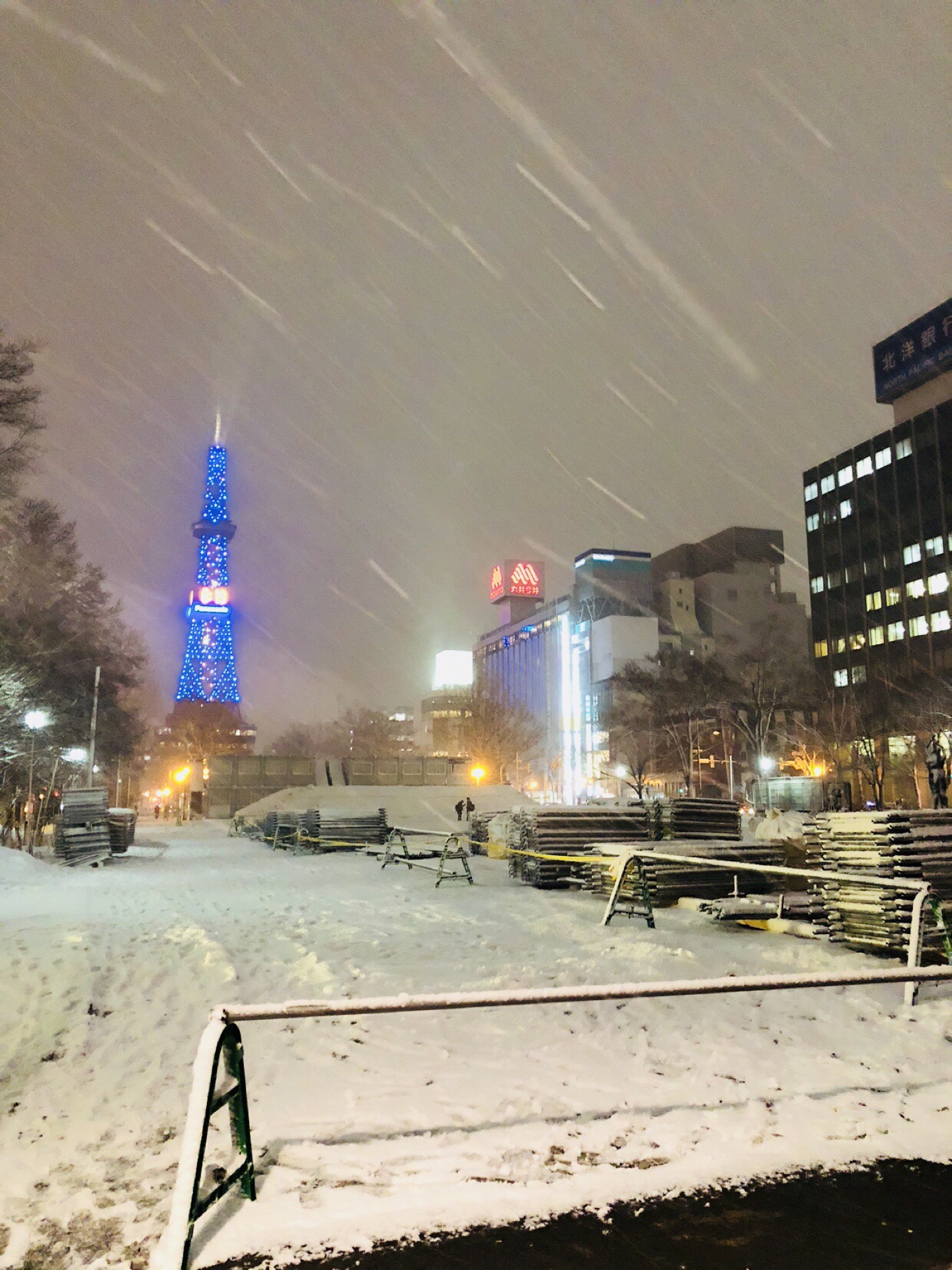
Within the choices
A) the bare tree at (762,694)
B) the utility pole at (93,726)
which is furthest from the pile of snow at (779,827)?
the bare tree at (762,694)

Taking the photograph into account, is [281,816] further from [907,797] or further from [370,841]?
[907,797]

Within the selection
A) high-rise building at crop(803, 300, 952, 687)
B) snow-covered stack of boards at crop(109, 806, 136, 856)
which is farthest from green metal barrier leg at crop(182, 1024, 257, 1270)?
high-rise building at crop(803, 300, 952, 687)

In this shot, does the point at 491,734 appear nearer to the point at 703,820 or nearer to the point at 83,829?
the point at 83,829

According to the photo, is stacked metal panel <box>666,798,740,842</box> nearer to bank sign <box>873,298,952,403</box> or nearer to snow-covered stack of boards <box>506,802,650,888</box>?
snow-covered stack of boards <box>506,802,650,888</box>

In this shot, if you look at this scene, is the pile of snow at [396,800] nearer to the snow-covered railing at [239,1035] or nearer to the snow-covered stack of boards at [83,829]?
the snow-covered stack of boards at [83,829]

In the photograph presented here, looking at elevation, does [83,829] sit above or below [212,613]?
below

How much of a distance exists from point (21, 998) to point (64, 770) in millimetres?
49929

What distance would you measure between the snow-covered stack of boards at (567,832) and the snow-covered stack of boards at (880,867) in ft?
24.8

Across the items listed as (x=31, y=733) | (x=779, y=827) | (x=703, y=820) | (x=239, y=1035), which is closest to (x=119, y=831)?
(x=31, y=733)

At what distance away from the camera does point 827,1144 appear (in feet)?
16.5

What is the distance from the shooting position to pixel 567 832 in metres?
19.7

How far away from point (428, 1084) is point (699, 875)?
10.1m

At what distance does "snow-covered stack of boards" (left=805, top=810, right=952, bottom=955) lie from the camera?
33.1ft

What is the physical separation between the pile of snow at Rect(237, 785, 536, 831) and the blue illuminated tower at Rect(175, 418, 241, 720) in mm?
94512
